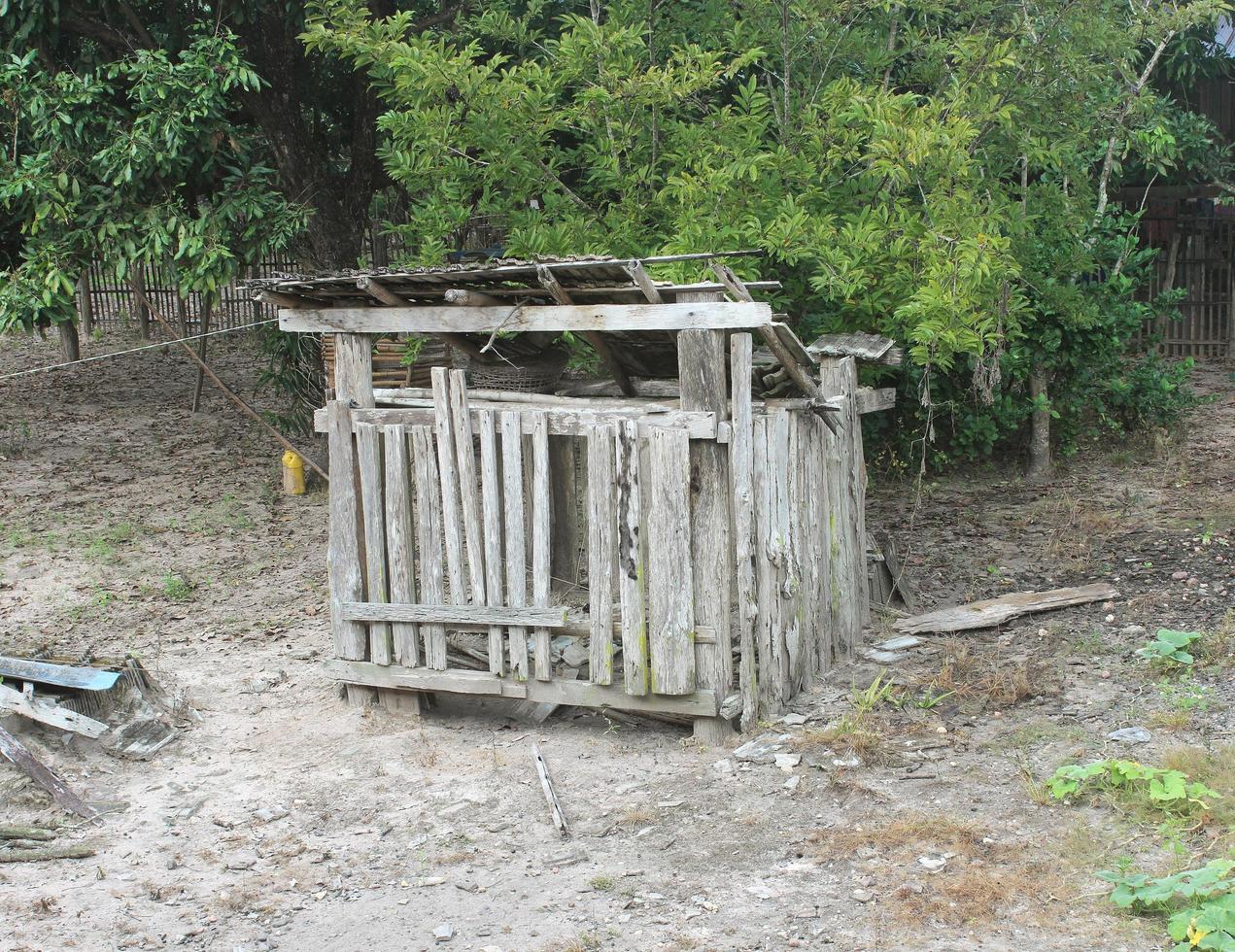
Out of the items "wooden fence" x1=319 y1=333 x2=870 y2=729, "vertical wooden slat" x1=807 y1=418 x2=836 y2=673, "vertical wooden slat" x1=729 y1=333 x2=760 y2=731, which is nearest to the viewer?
"vertical wooden slat" x1=729 y1=333 x2=760 y2=731

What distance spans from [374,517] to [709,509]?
196 cm

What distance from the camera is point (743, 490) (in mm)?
6387

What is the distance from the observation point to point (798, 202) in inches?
324

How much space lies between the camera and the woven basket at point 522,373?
828 centimetres

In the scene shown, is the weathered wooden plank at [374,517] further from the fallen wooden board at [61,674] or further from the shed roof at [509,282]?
the fallen wooden board at [61,674]

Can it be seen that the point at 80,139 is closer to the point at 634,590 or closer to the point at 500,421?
the point at 500,421

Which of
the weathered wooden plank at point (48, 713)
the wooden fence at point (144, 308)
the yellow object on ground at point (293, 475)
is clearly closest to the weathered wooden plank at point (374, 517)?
the weathered wooden plank at point (48, 713)

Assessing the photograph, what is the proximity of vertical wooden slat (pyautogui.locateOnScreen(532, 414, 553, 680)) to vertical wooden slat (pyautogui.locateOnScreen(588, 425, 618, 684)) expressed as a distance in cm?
25

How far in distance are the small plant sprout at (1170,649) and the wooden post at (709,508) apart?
2.33m

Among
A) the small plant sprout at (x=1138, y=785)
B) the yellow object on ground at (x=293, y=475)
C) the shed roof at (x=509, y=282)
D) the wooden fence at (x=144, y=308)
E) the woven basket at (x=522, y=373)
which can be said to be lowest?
Result: the small plant sprout at (x=1138, y=785)

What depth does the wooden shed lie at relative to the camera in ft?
21.0

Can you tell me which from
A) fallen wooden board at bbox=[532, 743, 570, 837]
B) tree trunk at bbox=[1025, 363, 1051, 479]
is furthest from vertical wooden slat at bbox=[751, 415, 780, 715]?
tree trunk at bbox=[1025, 363, 1051, 479]

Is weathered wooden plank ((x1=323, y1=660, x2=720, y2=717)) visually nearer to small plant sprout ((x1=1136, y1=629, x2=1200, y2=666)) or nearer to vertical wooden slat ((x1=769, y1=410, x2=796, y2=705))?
vertical wooden slat ((x1=769, y1=410, x2=796, y2=705))

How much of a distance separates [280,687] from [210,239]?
4398mm
